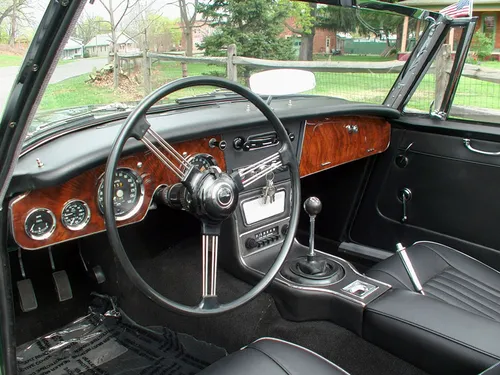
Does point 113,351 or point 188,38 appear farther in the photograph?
point 113,351

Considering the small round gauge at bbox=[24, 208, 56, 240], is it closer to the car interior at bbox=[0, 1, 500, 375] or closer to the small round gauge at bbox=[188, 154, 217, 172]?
the car interior at bbox=[0, 1, 500, 375]

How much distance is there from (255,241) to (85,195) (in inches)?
36.1

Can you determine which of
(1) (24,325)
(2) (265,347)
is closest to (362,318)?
(2) (265,347)

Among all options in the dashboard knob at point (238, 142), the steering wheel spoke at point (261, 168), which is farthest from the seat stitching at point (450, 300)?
the dashboard knob at point (238, 142)

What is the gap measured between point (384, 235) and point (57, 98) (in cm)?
206

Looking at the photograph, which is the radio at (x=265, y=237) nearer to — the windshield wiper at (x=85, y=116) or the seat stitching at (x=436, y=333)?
the seat stitching at (x=436, y=333)

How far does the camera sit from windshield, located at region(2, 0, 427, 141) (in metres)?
1.77

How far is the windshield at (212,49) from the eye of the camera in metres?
1.77

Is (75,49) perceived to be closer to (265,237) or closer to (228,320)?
(265,237)

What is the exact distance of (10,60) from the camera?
124 cm

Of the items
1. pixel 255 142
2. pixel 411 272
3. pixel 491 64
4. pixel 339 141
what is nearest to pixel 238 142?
pixel 255 142

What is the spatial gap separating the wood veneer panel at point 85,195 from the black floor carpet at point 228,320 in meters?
0.68

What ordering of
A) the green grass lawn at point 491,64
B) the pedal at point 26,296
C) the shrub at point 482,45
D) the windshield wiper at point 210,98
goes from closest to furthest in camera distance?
the windshield wiper at point 210,98
the pedal at point 26,296
the shrub at point 482,45
the green grass lawn at point 491,64

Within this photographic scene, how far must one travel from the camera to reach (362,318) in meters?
1.89
